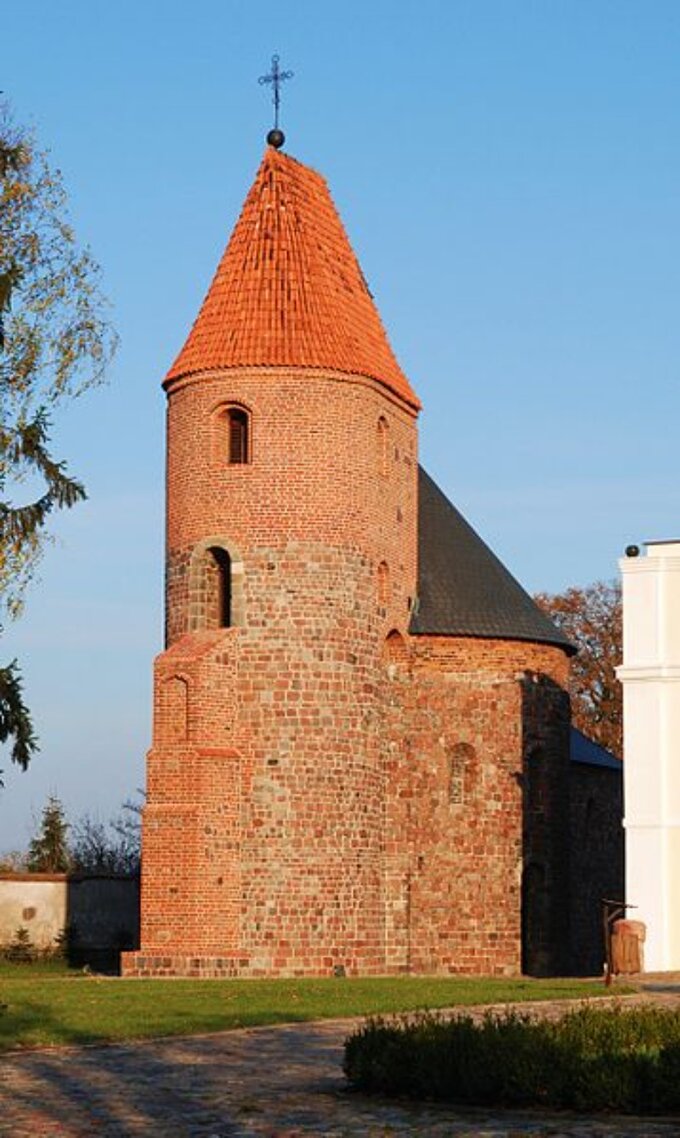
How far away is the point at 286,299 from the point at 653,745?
10598 millimetres

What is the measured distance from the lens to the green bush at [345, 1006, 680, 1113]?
12.3m

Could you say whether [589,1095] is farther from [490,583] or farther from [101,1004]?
[490,583]

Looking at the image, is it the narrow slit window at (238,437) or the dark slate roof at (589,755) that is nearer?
the narrow slit window at (238,437)

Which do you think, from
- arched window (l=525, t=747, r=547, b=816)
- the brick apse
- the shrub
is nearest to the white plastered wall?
the brick apse

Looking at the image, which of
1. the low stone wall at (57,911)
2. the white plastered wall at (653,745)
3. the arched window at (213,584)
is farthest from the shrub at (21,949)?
→ the white plastered wall at (653,745)

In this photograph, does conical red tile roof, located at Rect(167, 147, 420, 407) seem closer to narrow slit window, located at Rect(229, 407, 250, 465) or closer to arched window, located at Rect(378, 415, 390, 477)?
arched window, located at Rect(378, 415, 390, 477)

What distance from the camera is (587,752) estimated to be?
4259 centimetres

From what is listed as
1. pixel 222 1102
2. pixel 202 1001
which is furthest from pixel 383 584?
pixel 222 1102

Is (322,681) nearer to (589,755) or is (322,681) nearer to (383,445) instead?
(383,445)

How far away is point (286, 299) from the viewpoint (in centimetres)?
3616

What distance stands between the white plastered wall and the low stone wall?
40.8 feet

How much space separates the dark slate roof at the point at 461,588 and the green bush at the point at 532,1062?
23842 millimetres

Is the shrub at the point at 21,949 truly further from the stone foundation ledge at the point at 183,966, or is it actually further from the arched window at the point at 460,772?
the arched window at the point at 460,772

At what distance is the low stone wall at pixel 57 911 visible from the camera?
129 ft
